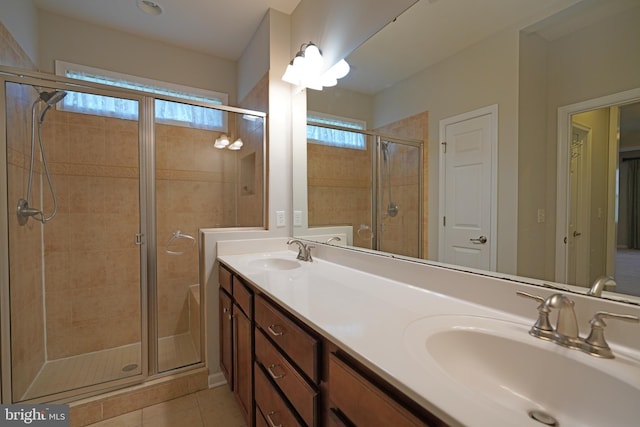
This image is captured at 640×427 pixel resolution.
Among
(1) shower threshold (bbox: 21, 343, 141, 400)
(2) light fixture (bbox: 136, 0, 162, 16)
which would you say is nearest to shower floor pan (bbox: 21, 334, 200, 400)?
(1) shower threshold (bbox: 21, 343, 141, 400)

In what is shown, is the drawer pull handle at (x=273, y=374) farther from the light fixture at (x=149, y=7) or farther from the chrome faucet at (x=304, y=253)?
the light fixture at (x=149, y=7)

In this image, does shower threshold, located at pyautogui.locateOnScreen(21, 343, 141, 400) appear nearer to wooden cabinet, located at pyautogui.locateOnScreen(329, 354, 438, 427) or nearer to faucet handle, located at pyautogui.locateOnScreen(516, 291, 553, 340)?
wooden cabinet, located at pyautogui.locateOnScreen(329, 354, 438, 427)

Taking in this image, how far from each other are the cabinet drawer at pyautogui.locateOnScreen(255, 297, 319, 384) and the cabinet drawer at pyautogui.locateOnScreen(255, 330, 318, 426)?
35 millimetres

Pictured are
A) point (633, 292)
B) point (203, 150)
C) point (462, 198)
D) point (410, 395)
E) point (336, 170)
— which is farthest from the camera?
point (203, 150)

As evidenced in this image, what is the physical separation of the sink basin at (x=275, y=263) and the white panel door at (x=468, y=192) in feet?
3.15

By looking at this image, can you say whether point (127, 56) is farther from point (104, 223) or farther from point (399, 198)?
point (399, 198)

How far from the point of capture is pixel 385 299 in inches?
40.4

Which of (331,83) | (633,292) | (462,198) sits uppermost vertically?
(331,83)

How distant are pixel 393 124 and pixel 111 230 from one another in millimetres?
2258

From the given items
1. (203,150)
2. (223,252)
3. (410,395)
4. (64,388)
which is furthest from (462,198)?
(64,388)

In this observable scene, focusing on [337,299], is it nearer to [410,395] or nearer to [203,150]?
[410,395]

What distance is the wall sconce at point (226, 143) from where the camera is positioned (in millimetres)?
2344

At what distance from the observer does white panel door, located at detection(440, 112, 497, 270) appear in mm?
985

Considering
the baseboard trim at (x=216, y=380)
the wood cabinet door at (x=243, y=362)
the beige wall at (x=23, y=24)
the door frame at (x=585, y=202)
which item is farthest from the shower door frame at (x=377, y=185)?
the beige wall at (x=23, y=24)
